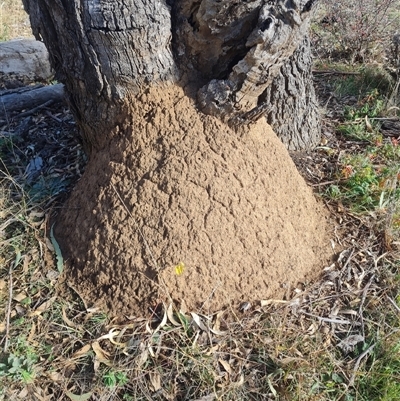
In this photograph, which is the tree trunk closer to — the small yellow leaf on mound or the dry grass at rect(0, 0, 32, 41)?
the small yellow leaf on mound

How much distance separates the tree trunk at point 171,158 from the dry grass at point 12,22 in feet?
14.7

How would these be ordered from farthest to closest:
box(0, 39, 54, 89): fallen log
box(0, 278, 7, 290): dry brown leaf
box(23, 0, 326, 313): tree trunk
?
box(0, 39, 54, 89): fallen log < box(0, 278, 7, 290): dry brown leaf < box(23, 0, 326, 313): tree trunk

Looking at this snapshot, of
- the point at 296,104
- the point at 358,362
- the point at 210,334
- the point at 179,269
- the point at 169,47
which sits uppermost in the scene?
the point at 169,47

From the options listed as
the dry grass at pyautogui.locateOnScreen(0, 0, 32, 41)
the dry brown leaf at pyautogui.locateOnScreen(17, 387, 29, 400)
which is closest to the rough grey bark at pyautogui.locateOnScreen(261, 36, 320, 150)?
the dry brown leaf at pyautogui.locateOnScreen(17, 387, 29, 400)

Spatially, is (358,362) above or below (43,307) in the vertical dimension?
below

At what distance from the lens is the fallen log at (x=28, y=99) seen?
11.4 ft

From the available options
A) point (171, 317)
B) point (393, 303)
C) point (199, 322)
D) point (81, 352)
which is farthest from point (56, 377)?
point (393, 303)

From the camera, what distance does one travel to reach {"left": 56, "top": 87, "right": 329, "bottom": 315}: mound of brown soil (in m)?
2.08

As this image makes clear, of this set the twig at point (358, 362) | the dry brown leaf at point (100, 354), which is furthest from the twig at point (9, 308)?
the twig at point (358, 362)

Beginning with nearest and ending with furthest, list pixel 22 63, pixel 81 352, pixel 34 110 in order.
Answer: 1. pixel 81 352
2. pixel 34 110
3. pixel 22 63

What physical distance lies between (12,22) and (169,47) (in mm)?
5318

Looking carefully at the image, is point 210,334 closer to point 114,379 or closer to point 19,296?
point 114,379

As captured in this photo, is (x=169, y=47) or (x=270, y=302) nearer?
(x=169, y=47)

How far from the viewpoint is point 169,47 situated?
2025mm
